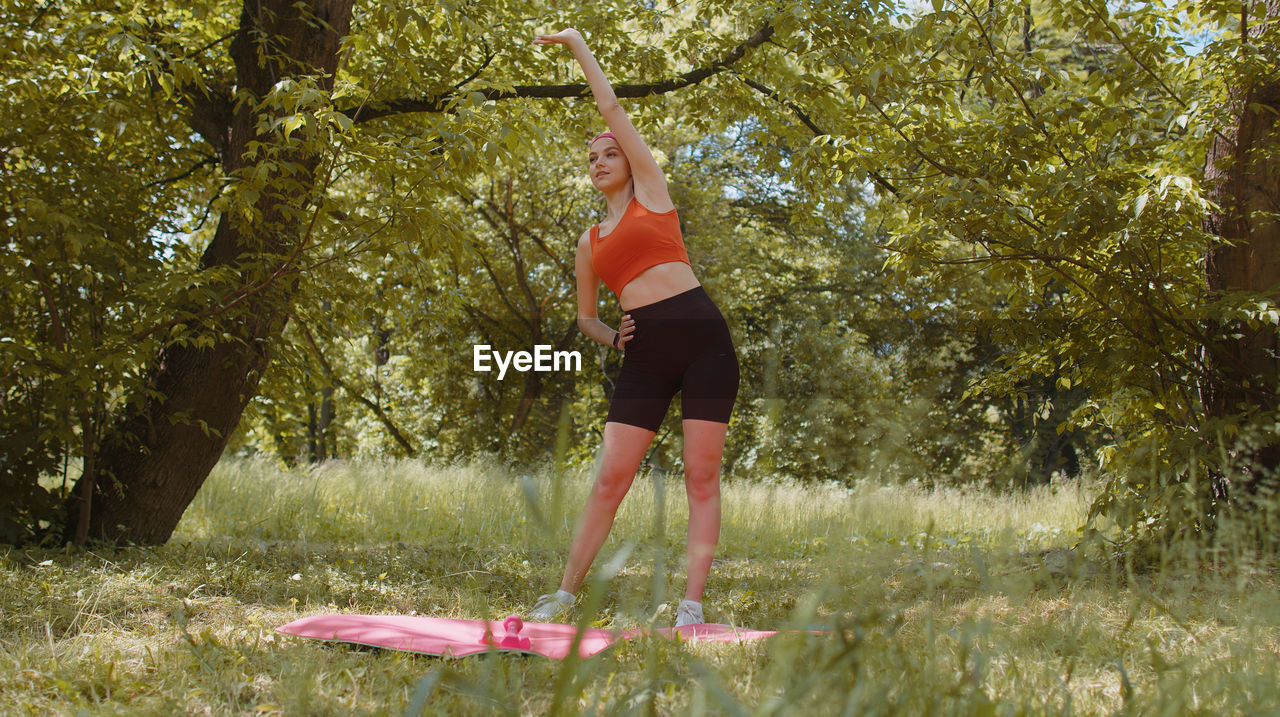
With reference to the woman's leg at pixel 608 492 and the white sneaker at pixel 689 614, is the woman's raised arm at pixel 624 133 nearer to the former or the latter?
the woman's leg at pixel 608 492

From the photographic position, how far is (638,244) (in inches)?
130

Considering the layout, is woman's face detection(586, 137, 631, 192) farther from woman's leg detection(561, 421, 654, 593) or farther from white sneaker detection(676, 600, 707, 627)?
white sneaker detection(676, 600, 707, 627)

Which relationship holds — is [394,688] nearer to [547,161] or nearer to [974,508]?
[974,508]

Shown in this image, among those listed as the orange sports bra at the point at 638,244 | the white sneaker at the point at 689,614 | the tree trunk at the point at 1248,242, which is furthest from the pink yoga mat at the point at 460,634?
the tree trunk at the point at 1248,242

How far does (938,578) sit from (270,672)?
170cm

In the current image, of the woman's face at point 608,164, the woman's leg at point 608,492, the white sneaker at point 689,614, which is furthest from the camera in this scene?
the woman's face at point 608,164

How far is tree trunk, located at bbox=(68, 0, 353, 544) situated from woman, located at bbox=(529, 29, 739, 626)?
198 centimetres

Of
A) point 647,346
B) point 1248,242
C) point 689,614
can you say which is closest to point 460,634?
point 689,614

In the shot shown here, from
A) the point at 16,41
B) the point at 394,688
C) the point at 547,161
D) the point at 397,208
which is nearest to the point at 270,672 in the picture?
the point at 394,688

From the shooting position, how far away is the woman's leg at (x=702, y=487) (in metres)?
3.14

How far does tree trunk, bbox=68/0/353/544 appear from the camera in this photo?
4629 mm

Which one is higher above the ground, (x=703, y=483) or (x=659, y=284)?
(x=659, y=284)

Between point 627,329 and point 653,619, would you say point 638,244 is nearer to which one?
point 627,329

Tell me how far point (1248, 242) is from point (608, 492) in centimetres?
320
